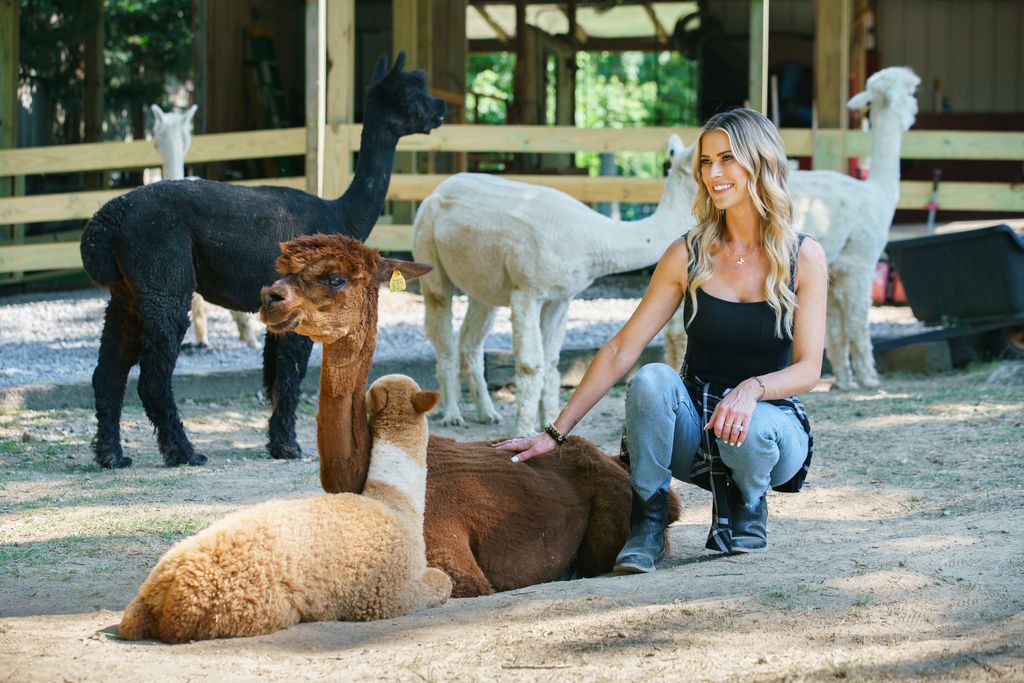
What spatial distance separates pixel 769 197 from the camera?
4297 mm

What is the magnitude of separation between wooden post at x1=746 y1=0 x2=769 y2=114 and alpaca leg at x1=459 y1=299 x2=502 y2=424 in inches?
143

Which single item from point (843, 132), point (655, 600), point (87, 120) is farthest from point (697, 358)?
point (87, 120)

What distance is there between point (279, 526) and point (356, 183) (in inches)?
157

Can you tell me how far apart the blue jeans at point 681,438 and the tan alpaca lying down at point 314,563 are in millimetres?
755

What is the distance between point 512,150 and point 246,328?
2.77 m

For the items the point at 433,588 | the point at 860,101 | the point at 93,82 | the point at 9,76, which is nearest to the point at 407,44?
the point at 9,76

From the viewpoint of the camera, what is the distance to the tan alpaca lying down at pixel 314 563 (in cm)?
343

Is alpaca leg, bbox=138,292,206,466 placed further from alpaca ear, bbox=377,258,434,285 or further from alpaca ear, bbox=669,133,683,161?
alpaca ear, bbox=669,133,683,161

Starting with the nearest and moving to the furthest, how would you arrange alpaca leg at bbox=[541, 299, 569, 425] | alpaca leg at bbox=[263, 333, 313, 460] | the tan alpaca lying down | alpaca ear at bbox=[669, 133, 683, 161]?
the tan alpaca lying down → alpaca leg at bbox=[263, 333, 313, 460] → alpaca leg at bbox=[541, 299, 569, 425] → alpaca ear at bbox=[669, 133, 683, 161]

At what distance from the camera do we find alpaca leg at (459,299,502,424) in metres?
8.16

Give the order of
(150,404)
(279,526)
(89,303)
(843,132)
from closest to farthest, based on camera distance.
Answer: (279,526), (150,404), (843,132), (89,303)

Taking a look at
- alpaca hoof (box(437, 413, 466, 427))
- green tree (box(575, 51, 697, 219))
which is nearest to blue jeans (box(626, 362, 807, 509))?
alpaca hoof (box(437, 413, 466, 427))

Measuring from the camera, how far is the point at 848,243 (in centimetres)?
930

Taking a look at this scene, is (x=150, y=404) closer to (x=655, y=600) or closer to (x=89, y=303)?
(x=655, y=600)
